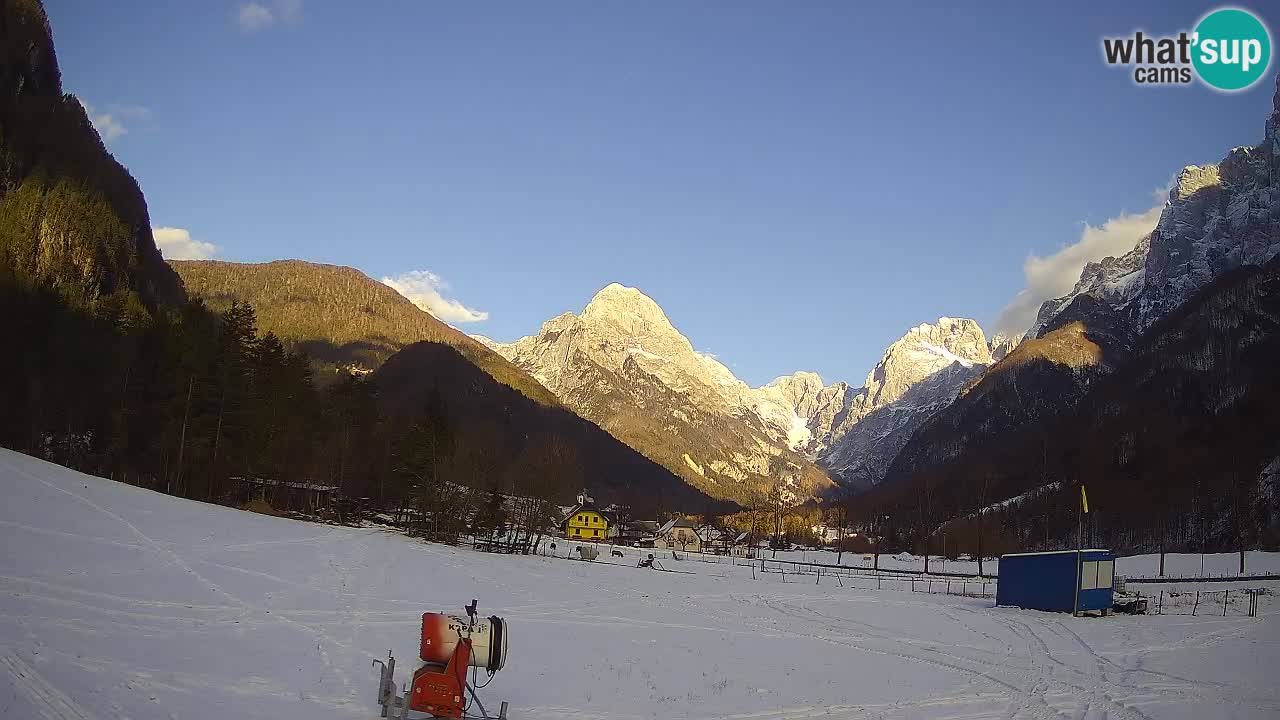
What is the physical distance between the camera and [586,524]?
14812 cm

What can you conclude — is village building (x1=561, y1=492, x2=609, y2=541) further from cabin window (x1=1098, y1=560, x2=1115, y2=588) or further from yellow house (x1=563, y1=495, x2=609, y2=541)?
cabin window (x1=1098, y1=560, x2=1115, y2=588)

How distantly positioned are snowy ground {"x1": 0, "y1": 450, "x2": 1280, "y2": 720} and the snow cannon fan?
2.75 feet

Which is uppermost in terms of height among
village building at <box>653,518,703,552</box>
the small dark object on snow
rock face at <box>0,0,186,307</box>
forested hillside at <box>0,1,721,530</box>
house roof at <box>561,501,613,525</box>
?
rock face at <box>0,0,186,307</box>

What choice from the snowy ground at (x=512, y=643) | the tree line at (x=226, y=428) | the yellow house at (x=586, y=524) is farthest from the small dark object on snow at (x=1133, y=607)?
the yellow house at (x=586, y=524)

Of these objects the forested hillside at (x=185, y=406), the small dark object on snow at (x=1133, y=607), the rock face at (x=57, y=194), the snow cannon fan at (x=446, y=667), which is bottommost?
the small dark object on snow at (x=1133, y=607)

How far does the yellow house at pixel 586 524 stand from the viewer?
481 feet

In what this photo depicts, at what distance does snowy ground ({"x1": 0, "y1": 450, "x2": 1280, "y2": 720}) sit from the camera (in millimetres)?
15039

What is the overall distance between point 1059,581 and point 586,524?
107 m

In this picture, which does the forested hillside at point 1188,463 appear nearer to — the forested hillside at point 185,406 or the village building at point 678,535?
the village building at point 678,535

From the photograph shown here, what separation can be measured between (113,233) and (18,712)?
138374mm

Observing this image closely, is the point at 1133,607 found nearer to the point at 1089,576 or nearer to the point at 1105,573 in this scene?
the point at 1105,573

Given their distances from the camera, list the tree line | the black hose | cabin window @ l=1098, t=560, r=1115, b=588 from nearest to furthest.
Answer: the black hose → cabin window @ l=1098, t=560, r=1115, b=588 → the tree line

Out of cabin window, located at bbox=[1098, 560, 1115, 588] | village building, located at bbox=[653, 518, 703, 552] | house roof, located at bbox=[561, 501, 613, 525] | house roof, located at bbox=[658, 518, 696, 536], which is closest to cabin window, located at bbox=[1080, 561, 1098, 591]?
cabin window, located at bbox=[1098, 560, 1115, 588]

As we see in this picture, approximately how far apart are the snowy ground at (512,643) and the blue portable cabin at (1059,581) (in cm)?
228
